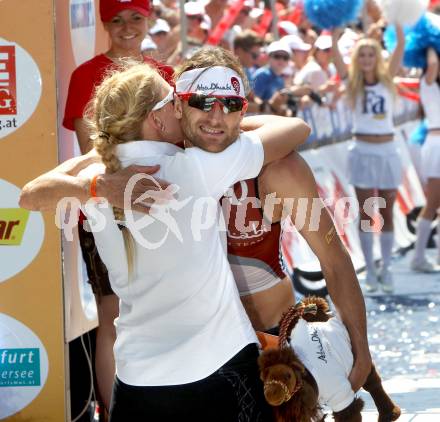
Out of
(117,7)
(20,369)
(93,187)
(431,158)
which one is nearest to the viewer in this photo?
(93,187)

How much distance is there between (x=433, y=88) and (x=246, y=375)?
759 centimetres

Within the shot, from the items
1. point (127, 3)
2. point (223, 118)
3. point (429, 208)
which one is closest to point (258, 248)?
point (223, 118)

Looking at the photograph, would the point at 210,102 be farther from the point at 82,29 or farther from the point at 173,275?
the point at 82,29

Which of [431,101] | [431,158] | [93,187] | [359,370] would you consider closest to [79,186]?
[93,187]

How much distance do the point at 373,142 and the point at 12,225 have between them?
5.73 metres

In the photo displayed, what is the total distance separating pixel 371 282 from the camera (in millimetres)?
9766

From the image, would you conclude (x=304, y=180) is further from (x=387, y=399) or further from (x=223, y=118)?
(x=387, y=399)

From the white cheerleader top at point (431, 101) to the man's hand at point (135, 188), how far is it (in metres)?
7.57

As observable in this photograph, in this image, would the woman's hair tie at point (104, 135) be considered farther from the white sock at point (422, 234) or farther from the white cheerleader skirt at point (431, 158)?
the white sock at point (422, 234)

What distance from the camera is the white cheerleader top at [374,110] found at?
33.0 feet

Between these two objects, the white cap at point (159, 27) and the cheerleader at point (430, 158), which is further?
the white cap at point (159, 27)

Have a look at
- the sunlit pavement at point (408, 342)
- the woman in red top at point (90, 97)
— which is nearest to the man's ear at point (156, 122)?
the woman in red top at point (90, 97)

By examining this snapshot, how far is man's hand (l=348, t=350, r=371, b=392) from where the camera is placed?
3621 millimetres

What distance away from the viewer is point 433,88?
10.5m
